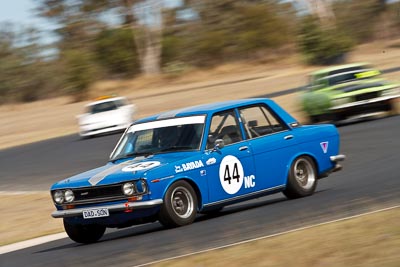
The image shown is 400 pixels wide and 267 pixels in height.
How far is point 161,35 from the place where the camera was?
245 feet

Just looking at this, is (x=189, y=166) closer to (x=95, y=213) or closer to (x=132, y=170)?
(x=132, y=170)

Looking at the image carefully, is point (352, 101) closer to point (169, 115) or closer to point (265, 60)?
point (169, 115)

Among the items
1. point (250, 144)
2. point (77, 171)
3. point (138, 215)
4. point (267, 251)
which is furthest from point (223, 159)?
point (77, 171)

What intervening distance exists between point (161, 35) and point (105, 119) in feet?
143

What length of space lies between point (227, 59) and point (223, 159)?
197 feet

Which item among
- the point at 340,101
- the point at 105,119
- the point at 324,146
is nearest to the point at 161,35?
the point at 105,119

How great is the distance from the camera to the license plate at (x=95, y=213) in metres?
→ 9.94

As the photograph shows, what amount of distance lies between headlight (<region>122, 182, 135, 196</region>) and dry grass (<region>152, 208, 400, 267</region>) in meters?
2.05

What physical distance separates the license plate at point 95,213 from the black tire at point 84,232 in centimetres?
45

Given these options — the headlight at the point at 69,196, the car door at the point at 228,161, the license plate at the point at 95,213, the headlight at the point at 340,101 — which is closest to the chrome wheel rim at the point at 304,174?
the car door at the point at 228,161

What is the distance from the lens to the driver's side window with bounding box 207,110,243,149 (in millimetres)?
10898

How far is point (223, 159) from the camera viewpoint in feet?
35.1

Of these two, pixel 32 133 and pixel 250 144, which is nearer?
pixel 250 144

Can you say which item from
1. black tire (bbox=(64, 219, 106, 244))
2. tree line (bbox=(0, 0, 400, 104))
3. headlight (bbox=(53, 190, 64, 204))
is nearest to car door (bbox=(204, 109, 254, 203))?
black tire (bbox=(64, 219, 106, 244))
